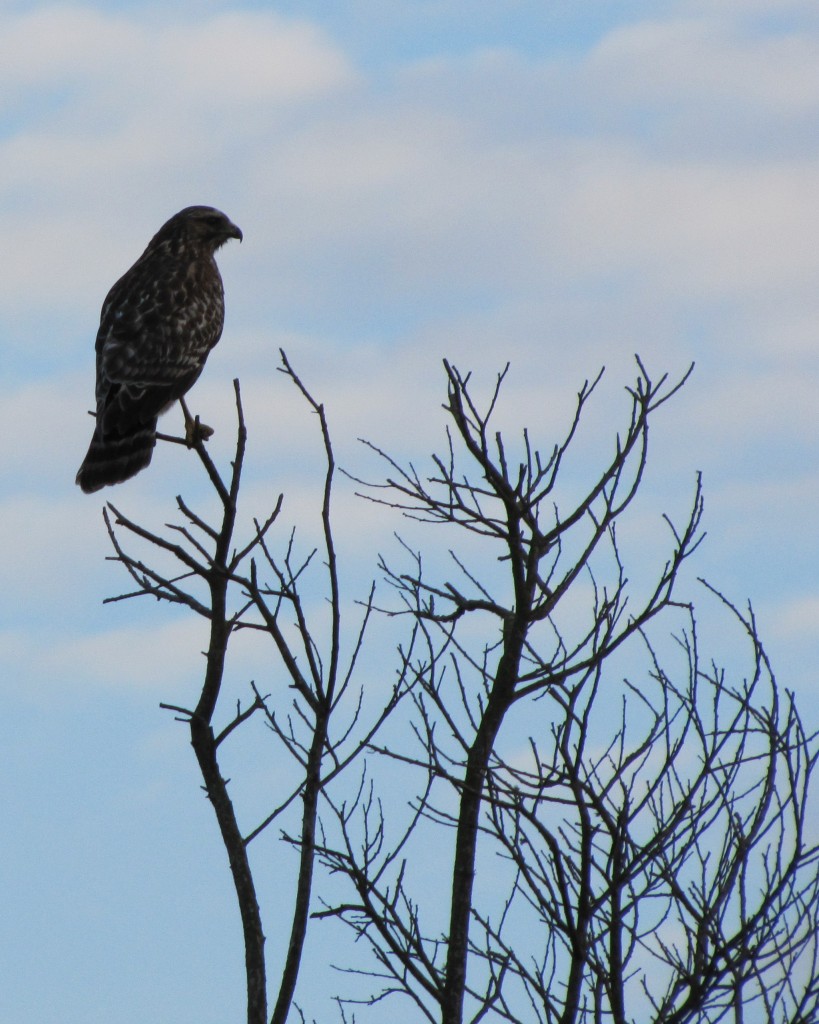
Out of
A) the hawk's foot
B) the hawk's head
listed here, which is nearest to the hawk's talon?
the hawk's foot

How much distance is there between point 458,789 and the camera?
5.51 meters

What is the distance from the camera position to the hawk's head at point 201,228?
11.9m

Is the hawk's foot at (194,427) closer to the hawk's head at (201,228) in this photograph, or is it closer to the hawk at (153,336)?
the hawk at (153,336)

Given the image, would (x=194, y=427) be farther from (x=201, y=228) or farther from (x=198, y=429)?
(x=201, y=228)

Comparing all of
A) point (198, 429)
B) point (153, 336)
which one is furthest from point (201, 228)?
point (198, 429)

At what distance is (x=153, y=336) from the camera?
998 centimetres

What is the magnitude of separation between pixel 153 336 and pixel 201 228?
7.54 ft

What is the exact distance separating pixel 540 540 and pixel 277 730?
142 centimetres

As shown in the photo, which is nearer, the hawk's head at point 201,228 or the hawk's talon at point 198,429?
the hawk's talon at point 198,429

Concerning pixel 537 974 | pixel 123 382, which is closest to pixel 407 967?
pixel 537 974

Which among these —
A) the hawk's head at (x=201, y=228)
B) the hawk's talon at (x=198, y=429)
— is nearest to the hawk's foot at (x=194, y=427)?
the hawk's talon at (x=198, y=429)

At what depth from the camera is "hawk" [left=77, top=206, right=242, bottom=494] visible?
348 inches

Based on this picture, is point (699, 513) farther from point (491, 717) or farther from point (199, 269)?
point (199, 269)

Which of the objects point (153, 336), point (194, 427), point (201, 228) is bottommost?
point (194, 427)
